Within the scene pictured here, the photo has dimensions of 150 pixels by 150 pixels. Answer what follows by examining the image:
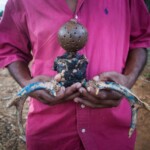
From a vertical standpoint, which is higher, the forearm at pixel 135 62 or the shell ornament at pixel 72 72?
the shell ornament at pixel 72 72

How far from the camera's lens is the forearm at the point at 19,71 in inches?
68.6

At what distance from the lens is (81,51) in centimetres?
157

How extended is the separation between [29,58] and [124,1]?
65cm

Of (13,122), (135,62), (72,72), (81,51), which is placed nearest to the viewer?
(72,72)

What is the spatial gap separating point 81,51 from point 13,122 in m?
2.64

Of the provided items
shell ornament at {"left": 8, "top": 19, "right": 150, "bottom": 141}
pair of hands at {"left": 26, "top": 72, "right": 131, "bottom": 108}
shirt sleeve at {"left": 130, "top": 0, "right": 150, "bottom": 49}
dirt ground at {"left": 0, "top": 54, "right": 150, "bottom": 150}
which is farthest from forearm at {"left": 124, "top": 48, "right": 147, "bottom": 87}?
dirt ground at {"left": 0, "top": 54, "right": 150, "bottom": 150}

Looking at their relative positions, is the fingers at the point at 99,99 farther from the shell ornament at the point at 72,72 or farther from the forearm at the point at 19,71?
the forearm at the point at 19,71

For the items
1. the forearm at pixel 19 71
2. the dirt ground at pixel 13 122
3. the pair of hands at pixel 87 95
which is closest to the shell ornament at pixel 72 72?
the pair of hands at pixel 87 95

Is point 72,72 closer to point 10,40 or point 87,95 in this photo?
point 87,95

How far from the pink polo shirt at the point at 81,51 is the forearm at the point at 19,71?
0.12 ft

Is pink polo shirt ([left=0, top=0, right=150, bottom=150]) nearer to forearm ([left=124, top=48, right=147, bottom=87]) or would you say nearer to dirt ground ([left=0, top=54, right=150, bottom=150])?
forearm ([left=124, top=48, right=147, bottom=87])

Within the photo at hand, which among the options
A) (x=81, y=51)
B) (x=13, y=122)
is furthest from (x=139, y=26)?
(x=13, y=122)

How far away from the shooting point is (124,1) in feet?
5.62

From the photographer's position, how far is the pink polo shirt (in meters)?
1.62
